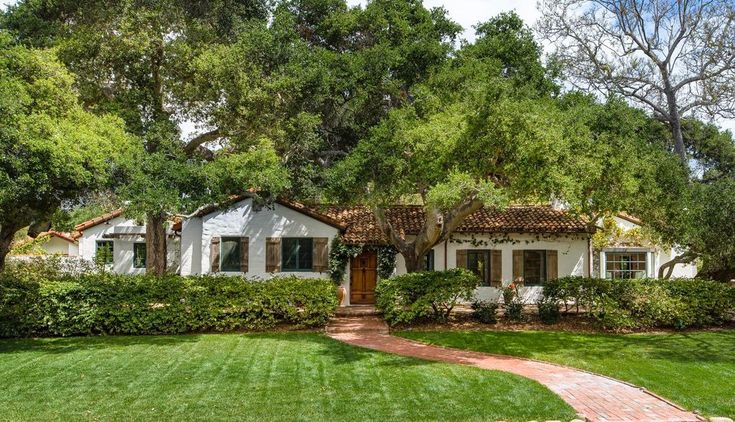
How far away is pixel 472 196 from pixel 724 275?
10271mm

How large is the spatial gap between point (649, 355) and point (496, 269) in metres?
8.87

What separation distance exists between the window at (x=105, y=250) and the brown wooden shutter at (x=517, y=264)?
18672 millimetres

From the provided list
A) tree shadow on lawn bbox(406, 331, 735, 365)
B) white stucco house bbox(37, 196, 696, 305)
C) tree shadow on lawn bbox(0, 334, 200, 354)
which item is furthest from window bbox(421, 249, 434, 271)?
tree shadow on lawn bbox(0, 334, 200, 354)

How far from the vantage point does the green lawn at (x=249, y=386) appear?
8.97m

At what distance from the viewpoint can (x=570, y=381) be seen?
430 inches

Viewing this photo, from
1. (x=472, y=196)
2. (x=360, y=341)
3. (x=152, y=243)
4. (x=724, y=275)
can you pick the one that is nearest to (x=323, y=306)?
(x=360, y=341)

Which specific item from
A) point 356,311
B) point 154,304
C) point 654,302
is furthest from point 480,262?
point 154,304

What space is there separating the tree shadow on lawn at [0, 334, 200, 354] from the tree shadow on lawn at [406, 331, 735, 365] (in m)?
6.53

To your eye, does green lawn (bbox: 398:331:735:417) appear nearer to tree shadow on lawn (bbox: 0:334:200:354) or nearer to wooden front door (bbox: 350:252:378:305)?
wooden front door (bbox: 350:252:378:305)

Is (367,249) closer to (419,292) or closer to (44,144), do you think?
(419,292)

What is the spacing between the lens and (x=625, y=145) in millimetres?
14289

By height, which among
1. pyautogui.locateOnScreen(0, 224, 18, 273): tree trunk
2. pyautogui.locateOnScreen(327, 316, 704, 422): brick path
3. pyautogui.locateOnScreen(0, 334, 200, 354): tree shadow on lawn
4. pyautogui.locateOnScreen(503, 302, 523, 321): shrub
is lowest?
pyautogui.locateOnScreen(327, 316, 704, 422): brick path

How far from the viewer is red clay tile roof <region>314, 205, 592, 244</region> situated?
70.7 feet

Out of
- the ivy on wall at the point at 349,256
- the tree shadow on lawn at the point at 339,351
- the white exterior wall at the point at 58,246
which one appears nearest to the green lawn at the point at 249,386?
the tree shadow on lawn at the point at 339,351
